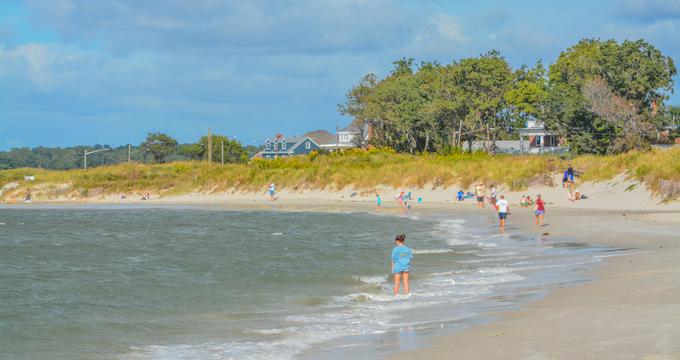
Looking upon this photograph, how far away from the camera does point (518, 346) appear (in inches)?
436

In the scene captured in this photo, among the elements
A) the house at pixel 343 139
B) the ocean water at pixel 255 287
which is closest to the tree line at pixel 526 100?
the house at pixel 343 139

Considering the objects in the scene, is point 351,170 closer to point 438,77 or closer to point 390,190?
point 390,190

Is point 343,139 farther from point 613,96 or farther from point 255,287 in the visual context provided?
point 255,287

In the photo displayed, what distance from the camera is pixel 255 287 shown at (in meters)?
20.2

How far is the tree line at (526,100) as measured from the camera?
60.8 m

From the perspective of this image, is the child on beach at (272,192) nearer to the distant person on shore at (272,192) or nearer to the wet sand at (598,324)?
the distant person on shore at (272,192)

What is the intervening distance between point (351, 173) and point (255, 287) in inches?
1611

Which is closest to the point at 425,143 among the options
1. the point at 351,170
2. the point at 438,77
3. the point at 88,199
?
the point at 438,77

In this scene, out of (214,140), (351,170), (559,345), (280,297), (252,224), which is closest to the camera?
(559,345)

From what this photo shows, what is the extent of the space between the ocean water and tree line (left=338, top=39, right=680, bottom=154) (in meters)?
27.2

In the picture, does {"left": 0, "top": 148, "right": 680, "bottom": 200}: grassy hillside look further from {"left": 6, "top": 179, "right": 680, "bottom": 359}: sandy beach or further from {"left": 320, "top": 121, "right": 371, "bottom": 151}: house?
{"left": 320, "top": 121, "right": 371, "bottom": 151}: house

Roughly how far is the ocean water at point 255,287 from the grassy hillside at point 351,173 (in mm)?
10612

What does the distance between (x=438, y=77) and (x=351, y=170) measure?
25.1 metres

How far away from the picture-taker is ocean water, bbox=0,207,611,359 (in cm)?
1364
